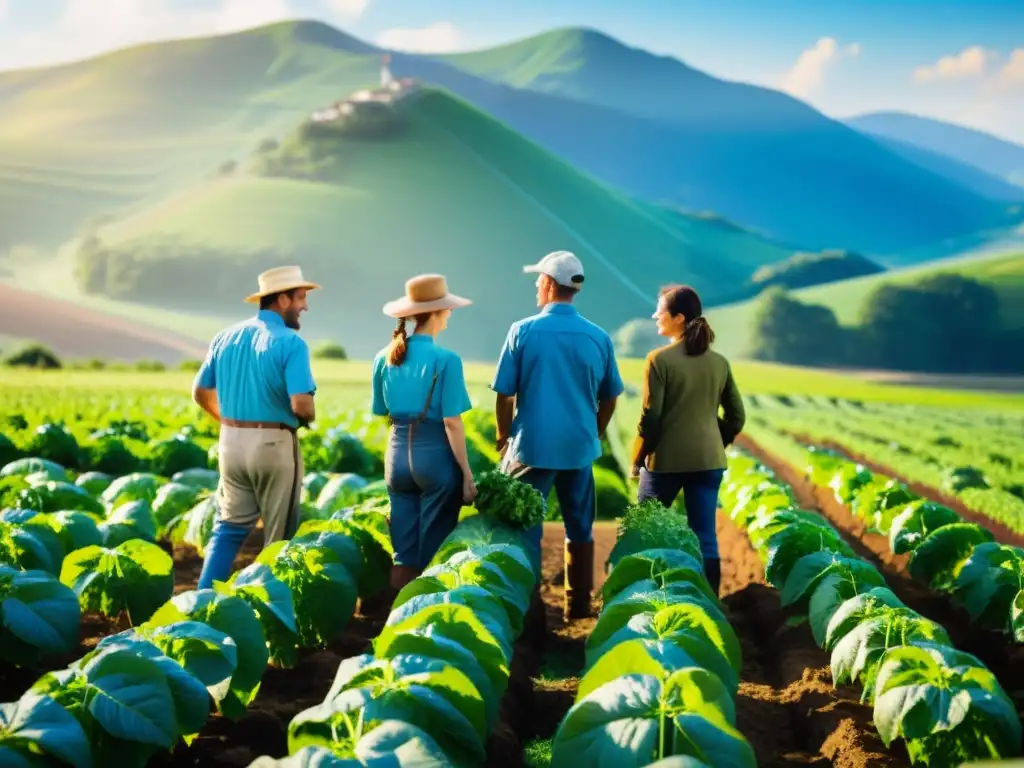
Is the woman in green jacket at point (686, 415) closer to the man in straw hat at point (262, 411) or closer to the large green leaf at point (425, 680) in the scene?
the man in straw hat at point (262, 411)

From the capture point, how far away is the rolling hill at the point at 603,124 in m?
63.4

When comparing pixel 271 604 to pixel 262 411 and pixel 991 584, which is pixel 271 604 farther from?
pixel 991 584

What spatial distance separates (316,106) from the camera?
292 ft

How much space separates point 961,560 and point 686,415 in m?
1.49

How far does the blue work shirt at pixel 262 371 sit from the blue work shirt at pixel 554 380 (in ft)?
3.28

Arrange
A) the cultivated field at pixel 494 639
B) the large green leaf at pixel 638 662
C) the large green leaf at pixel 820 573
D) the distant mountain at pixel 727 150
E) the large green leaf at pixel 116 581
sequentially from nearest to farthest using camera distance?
the cultivated field at pixel 494 639 → the large green leaf at pixel 638 662 → the large green leaf at pixel 820 573 → the large green leaf at pixel 116 581 → the distant mountain at pixel 727 150

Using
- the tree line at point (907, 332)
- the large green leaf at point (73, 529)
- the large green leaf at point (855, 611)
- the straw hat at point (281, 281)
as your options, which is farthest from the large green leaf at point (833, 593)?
the tree line at point (907, 332)

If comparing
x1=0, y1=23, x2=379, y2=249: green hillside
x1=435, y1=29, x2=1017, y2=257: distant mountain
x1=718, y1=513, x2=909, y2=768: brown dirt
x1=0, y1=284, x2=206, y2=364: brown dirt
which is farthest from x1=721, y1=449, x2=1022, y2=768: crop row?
x1=435, y1=29, x2=1017, y2=257: distant mountain

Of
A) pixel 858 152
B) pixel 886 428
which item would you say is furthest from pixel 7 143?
pixel 858 152

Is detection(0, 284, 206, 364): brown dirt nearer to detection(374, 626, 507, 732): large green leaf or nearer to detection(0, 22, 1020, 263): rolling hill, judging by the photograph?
detection(0, 22, 1020, 263): rolling hill

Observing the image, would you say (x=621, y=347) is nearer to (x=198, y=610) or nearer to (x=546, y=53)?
(x=198, y=610)

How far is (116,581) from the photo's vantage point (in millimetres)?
5039

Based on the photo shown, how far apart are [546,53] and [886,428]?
291ft

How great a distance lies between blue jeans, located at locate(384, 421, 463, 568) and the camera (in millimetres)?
5301
